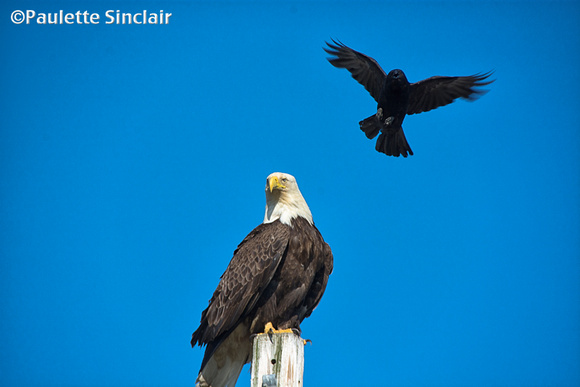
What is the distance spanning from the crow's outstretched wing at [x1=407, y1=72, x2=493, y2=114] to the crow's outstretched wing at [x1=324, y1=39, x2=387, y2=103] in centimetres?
50

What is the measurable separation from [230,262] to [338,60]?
4.41 metres

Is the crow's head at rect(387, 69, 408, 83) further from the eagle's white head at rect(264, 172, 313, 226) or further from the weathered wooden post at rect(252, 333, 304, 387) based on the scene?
the weathered wooden post at rect(252, 333, 304, 387)

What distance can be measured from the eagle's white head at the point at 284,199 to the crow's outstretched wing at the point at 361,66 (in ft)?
11.3

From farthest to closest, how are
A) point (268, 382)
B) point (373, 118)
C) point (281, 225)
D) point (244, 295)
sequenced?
point (373, 118) → point (281, 225) → point (244, 295) → point (268, 382)

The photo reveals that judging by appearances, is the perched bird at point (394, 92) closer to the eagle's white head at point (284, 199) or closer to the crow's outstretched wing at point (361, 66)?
the crow's outstretched wing at point (361, 66)

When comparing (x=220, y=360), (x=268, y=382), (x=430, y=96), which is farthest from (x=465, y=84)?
(x=268, y=382)

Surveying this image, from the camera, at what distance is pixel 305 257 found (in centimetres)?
649

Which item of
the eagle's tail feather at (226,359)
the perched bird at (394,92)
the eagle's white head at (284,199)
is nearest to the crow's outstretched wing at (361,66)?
the perched bird at (394,92)

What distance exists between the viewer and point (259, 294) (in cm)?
633

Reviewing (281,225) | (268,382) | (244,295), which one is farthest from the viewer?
(281,225)

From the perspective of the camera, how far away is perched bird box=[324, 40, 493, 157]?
9695 mm

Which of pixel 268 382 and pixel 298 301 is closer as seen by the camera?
pixel 268 382

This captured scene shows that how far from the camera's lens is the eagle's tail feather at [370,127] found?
10.0 metres

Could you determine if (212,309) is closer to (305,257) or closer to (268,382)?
(305,257)
